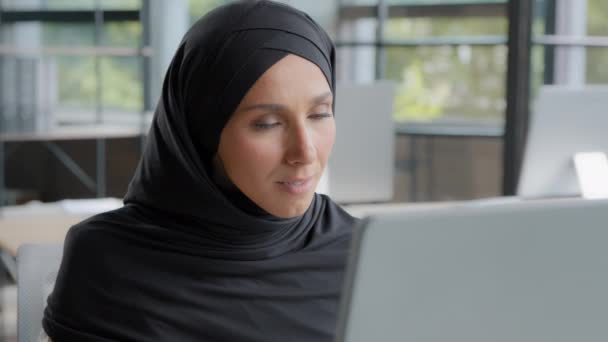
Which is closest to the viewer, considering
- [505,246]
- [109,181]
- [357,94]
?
[505,246]

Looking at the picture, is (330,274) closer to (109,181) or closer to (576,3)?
(576,3)

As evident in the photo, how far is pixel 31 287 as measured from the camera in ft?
4.19

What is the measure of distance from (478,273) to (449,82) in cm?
376

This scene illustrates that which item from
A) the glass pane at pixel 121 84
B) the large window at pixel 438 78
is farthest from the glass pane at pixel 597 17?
the glass pane at pixel 121 84

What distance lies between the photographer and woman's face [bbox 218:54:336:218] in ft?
3.35

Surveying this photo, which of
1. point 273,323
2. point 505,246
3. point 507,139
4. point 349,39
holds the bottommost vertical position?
point 273,323

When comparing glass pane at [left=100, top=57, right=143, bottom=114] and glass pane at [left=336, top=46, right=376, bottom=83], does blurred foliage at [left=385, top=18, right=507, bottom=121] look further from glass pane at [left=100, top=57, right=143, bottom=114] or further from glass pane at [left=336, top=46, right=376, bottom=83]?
glass pane at [left=100, top=57, right=143, bottom=114]

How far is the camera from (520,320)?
563 millimetres

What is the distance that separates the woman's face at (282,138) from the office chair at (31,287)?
358mm

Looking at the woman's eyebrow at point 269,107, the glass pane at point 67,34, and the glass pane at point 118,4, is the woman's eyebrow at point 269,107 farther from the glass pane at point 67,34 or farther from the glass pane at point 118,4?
the glass pane at point 67,34

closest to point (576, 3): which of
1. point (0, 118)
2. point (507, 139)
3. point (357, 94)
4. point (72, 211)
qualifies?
point (507, 139)

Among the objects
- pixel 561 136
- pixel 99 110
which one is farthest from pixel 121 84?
pixel 561 136

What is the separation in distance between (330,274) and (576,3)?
9.17 feet

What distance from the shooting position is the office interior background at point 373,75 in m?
3.71
